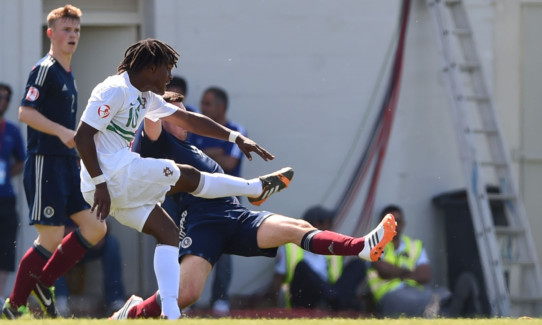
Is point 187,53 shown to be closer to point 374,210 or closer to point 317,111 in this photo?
point 317,111

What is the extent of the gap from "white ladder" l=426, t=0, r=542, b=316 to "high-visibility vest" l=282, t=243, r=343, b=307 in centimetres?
149

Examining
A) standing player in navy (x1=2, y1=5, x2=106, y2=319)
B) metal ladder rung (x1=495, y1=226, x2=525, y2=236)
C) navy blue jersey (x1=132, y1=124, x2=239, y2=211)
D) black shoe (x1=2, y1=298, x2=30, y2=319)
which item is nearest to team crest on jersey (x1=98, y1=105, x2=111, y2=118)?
navy blue jersey (x1=132, y1=124, x2=239, y2=211)

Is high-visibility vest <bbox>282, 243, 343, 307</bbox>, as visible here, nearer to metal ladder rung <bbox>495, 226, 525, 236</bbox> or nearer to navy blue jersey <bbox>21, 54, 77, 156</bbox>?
metal ladder rung <bbox>495, 226, 525, 236</bbox>

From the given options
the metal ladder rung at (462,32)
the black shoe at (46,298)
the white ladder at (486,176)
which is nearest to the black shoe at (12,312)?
the black shoe at (46,298)

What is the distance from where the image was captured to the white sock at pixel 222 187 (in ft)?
23.5

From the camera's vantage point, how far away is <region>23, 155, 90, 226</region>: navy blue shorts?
8008 mm

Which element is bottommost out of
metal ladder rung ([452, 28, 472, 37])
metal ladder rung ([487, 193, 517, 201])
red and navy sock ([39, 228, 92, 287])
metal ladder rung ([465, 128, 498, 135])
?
red and navy sock ([39, 228, 92, 287])

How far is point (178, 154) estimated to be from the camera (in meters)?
7.71

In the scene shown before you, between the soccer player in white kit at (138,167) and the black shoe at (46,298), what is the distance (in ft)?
3.94

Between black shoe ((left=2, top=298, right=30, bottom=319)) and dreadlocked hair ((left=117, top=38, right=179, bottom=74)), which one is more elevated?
dreadlocked hair ((left=117, top=38, right=179, bottom=74))

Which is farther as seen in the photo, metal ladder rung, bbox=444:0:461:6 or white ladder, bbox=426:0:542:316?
metal ladder rung, bbox=444:0:461:6

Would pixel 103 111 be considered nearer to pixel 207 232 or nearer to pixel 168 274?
pixel 168 274

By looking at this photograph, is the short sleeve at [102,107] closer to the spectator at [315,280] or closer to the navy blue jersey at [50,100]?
the navy blue jersey at [50,100]

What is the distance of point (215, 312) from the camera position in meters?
10.4
